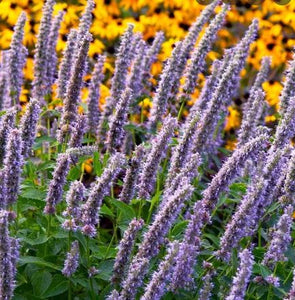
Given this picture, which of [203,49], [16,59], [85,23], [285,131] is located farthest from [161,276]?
[16,59]

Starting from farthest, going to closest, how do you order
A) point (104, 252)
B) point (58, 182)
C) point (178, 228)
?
1. point (178, 228)
2. point (104, 252)
3. point (58, 182)

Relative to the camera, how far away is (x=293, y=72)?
4734 mm

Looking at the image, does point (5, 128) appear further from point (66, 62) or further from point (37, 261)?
point (66, 62)

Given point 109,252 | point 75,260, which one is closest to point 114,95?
point 109,252

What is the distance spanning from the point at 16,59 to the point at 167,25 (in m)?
4.20

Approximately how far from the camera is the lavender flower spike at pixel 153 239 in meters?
3.30

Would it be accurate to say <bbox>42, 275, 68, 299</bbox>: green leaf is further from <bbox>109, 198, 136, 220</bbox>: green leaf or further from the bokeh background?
the bokeh background

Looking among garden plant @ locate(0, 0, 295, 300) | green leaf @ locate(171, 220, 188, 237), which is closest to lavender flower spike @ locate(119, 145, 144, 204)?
garden plant @ locate(0, 0, 295, 300)

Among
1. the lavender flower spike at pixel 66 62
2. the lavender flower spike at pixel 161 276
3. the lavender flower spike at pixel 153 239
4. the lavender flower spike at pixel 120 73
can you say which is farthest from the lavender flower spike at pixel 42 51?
the lavender flower spike at pixel 161 276

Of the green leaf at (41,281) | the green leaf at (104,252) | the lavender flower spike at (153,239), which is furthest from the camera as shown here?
the green leaf at (104,252)

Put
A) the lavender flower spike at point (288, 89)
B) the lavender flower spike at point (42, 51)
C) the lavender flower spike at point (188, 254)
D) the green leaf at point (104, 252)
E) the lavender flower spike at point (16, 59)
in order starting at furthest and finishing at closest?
the lavender flower spike at point (42, 51)
the lavender flower spike at point (16, 59)
the lavender flower spike at point (288, 89)
the green leaf at point (104, 252)
the lavender flower spike at point (188, 254)

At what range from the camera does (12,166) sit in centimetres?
352

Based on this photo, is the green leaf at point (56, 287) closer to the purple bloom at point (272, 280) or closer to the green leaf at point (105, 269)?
the green leaf at point (105, 269)

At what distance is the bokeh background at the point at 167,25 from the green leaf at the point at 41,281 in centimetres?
468
